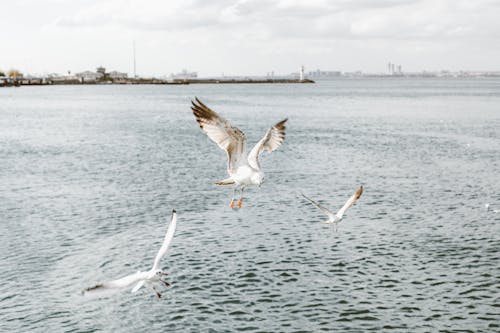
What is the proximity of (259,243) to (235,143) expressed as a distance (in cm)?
1692

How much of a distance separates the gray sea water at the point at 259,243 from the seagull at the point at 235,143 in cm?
864

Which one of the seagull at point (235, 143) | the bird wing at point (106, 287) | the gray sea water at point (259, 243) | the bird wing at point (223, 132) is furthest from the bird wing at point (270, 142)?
the gray sea water at point (259, 243)

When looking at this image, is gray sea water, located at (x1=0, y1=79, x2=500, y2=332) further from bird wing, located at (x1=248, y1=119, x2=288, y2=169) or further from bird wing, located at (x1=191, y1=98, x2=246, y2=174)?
bird wing, located at (x1=191, y1=98, x2=246, y2=174)

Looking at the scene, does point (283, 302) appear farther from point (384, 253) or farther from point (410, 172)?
point (410, 172)

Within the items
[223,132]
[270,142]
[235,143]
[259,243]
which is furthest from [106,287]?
[259,243]

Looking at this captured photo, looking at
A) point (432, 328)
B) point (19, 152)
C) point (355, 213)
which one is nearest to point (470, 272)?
point (432, 328)

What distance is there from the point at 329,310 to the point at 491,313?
680 cm

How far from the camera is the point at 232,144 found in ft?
49.2

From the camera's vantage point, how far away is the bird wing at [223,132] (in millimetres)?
14344

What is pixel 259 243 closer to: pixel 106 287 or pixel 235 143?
pixel 235 143

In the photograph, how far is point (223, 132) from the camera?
47.9 feet

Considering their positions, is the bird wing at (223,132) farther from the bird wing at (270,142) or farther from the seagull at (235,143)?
the bird wing at (270,142)

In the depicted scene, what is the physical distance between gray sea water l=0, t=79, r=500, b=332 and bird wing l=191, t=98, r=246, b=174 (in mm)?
9047

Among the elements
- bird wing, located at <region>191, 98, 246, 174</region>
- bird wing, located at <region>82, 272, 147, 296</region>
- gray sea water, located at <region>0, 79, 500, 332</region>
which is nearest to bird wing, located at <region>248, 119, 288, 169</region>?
bird wing, located at <region>191, 98, 246, 174</region>
